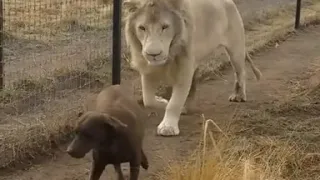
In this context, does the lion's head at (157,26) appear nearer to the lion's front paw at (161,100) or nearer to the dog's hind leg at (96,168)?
the lion's front paw at (161,100)

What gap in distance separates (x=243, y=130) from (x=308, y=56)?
445cm

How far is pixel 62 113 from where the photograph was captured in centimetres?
614

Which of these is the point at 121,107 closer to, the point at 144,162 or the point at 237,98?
the point at 144,162

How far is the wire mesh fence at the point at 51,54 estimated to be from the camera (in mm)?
6605

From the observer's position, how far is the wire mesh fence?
6.61m

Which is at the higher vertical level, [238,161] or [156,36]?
[156,36]

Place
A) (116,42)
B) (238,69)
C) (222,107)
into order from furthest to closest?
1. (238,69)
2. (222,107)
3. (116,42)

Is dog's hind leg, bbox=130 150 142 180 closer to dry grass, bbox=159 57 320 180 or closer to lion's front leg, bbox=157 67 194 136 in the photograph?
dry grass, bbox=159 57 320 180

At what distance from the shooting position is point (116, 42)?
6828 millimetres

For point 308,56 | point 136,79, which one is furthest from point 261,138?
point 308,56

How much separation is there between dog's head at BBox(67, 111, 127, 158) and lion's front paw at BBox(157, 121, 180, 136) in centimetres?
212

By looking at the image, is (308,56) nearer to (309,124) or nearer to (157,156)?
(309,124)

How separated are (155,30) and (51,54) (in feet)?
8.91

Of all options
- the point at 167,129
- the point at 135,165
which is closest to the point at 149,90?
the point at 167,129
